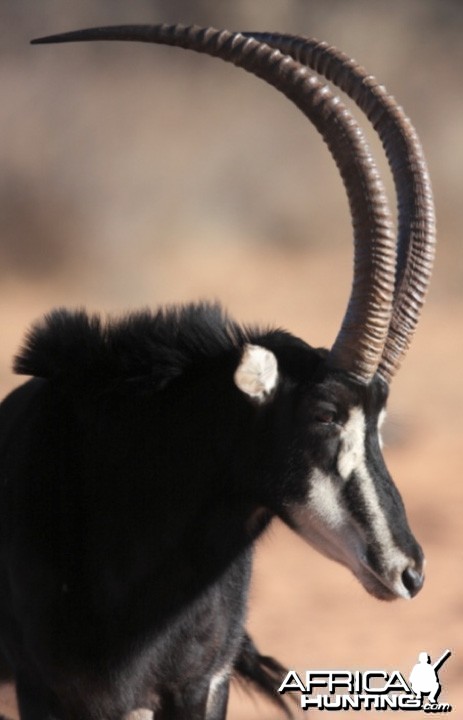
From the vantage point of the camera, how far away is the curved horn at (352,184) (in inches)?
167

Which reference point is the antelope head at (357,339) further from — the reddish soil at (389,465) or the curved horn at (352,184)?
the reddish soil at (389,465)

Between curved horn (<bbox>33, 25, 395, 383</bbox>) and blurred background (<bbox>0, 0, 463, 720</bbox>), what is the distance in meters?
7.58

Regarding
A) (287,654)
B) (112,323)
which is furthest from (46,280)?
(112,323)

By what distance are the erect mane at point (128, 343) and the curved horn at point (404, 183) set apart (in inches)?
21.2

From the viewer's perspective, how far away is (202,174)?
1566cm

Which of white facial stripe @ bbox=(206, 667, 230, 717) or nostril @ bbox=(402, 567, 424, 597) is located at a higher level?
nostril @ bbox=(402, 567, 424, 597)

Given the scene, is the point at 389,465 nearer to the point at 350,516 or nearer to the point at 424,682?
the point at 424,682

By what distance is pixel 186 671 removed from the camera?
455 centimetres

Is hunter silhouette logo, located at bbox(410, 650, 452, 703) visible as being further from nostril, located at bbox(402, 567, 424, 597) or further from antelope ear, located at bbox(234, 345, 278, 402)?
antelope ear, located at bbox(234, 345, 278, 402)

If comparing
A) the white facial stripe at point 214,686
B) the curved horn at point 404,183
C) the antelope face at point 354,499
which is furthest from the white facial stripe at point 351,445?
the white facial stripe at point 214,686

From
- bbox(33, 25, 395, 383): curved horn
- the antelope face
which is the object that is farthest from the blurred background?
the antelope face

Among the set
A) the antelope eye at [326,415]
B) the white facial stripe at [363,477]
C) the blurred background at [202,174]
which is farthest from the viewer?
the blurred background at [202,174]

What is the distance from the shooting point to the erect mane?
4.45 meters

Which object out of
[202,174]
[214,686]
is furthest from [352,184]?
[202,174]
